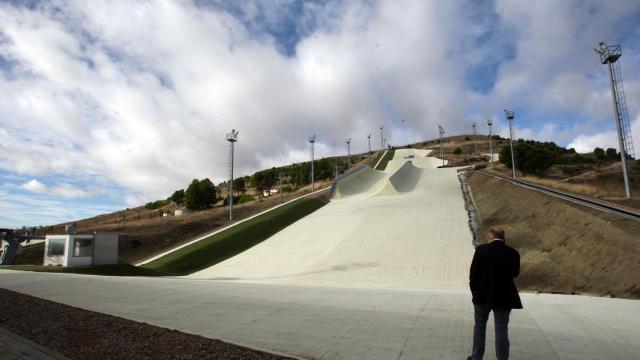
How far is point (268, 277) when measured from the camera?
22891 mm

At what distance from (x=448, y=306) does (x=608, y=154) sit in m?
102

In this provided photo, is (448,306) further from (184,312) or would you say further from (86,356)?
(86,356)

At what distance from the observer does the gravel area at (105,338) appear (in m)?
6.09

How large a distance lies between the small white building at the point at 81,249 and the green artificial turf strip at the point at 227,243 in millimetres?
2760

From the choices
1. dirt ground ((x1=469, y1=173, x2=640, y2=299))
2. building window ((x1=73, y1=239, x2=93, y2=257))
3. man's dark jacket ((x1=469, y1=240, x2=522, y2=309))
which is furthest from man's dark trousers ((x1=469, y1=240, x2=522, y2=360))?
building window ((x1=73, y1=239, x2=93, y2=257))

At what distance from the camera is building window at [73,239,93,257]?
27.0 metres

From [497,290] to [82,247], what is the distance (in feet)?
94.2

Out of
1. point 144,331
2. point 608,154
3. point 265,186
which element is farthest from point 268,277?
point 608,154

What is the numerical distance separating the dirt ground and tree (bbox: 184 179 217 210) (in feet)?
195

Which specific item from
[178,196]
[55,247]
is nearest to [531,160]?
[55,247]

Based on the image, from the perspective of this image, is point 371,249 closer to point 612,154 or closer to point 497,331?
point 497,331

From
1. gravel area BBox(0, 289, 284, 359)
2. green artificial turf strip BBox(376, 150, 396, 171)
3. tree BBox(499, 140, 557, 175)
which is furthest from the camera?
green artificial turf strip BBox(376, 150, 396, 171)

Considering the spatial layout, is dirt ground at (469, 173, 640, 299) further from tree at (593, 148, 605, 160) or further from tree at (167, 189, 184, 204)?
tree at (167, 189, 184, 204)

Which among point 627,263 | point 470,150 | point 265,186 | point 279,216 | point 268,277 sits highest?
point 470,150
